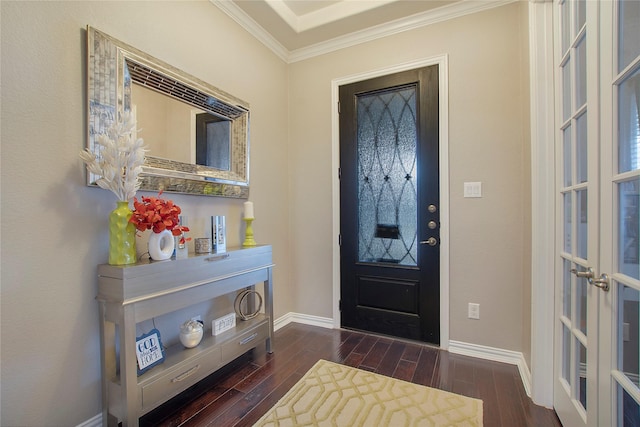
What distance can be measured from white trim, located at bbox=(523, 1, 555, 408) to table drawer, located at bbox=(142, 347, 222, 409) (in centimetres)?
191

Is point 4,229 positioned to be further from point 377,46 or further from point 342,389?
point 377,46

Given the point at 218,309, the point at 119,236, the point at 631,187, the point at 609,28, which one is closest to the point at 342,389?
the point at 218,309

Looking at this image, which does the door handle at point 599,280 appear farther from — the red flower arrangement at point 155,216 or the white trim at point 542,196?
the red flower arrangement at point 155,216

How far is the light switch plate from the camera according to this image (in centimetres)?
226

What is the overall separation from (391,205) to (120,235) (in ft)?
6.49

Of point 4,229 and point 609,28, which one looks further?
point 4,229

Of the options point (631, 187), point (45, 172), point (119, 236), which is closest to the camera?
point (631, 187)

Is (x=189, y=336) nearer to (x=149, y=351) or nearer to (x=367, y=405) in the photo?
(x=149, y=351)

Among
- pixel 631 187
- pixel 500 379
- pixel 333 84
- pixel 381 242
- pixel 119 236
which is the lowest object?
pixel 500 379

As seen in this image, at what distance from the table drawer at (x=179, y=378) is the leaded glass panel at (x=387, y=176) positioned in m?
1.48

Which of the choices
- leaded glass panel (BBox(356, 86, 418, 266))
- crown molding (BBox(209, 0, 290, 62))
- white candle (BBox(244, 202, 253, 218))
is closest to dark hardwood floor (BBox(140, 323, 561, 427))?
leaded glass panel (BBox(356, 86, 418, 266))

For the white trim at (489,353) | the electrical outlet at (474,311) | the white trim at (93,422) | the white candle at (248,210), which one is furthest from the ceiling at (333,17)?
the white trim at (93,422)

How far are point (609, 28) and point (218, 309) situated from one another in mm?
2513

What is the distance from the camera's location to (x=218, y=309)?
7.20 ft
